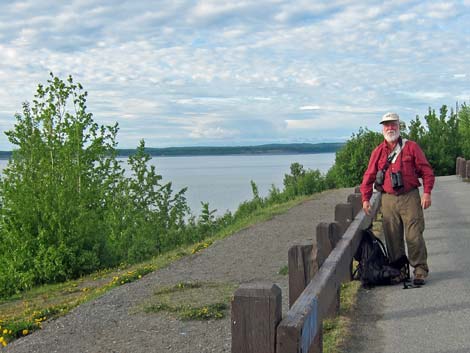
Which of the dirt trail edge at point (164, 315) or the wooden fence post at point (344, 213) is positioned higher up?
the wooden fence post at point (344, 213)

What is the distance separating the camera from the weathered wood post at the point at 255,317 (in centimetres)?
330

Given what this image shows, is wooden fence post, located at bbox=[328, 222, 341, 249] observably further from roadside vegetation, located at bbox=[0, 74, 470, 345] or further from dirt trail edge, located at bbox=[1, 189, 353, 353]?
roadside vegetation, located at bbox=[0, 74, 470, 345]

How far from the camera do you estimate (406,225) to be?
25.2 feet

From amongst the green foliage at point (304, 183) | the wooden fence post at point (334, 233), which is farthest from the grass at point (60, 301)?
the green foliage at point (304, 183)

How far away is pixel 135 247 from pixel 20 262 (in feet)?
10.2

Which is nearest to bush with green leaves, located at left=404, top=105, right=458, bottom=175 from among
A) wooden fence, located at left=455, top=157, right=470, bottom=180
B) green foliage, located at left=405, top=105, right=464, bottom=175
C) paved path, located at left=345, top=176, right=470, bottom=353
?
green foliage, located at left=405, top=105, right=464, bottom=175

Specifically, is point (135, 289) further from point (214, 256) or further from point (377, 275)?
point (377, 275)

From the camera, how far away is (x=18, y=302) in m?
13.1

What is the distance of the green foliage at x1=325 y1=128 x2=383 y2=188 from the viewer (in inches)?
1187

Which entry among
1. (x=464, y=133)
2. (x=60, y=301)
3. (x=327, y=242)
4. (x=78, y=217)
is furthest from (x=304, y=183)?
(x=327, y=242)

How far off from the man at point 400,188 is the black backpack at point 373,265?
6.9 inches

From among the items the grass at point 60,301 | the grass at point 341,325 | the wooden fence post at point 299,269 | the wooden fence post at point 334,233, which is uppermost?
the wooden fence post at point 334,233

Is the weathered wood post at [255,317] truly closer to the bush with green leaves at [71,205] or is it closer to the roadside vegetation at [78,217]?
the roadside vegetation at [78,217]

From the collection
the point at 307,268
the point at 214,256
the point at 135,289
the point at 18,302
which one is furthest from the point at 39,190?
the point at 307,268
